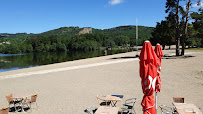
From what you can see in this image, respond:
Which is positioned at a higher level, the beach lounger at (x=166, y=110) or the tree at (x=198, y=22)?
the tree at (x=198, y=22)

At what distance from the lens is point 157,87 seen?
506cm

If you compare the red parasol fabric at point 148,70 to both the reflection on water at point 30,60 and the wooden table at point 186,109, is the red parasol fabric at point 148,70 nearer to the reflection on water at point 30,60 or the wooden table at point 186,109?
the wooden table at point 186,109

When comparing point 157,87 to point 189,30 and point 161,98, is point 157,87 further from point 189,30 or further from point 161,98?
point 189,30

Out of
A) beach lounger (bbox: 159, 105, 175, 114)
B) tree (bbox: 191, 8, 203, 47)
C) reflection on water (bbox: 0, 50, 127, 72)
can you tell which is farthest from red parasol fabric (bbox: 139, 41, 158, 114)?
reflection on water (bbox: 0, 50, 127, 72)

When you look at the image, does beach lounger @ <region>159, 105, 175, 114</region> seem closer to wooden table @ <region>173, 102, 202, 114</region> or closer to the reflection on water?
wooden table @ <region>173, 102, 202, 114</region>

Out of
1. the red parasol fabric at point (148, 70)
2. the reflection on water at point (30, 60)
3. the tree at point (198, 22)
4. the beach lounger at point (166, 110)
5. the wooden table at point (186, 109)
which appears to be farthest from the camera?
the reflection on water at point (30, 60)

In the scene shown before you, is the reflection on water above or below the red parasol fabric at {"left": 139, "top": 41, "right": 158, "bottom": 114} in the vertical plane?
below

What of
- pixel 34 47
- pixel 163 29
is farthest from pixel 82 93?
pixel 34 47

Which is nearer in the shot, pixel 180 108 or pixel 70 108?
pixel 180 108

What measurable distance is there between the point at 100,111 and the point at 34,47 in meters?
119

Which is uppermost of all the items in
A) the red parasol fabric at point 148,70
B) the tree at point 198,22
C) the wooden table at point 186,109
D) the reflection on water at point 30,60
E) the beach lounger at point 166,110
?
the tree at point 198,22

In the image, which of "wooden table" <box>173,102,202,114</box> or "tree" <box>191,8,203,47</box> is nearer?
"wooden table" <box>173,102,202,114</box>

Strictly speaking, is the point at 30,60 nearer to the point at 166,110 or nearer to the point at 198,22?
the point at 198,22

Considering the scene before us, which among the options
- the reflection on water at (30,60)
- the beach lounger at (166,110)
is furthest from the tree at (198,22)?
the reflection on water at (30,60)
